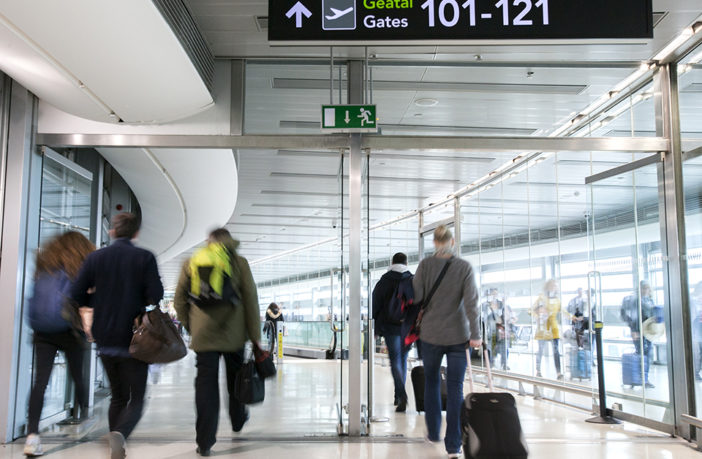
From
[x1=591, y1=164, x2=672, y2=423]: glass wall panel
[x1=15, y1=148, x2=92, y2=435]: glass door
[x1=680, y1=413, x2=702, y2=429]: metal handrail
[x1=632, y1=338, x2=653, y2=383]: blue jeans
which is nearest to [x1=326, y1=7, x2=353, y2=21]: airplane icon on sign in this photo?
[x1=15, y1=148, x2=92, y2=435]: glass door

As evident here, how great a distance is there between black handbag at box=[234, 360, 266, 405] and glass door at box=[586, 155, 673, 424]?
11.6ft

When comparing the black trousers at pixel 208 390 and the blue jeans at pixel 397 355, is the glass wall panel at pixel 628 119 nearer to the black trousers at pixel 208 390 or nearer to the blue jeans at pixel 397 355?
the blue jeans at pixel 397 355

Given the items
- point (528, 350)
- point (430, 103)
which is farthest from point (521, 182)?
point (430, 103)

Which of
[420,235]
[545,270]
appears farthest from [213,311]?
[545,270]

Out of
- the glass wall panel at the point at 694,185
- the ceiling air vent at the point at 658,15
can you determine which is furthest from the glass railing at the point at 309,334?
the ceiling air vent at the point at 658,15

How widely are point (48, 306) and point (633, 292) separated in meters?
5.06

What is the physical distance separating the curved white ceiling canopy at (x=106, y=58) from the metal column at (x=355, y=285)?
131cm

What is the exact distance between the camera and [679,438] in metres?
5.38

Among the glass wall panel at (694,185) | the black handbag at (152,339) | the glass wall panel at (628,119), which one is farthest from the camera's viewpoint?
the glass wall panel at (628,119)

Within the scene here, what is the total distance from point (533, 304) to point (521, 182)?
1.80 meters

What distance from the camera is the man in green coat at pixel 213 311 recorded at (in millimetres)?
4238

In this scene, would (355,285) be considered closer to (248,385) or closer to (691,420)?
(248,385)

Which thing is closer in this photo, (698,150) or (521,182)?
(698,150)

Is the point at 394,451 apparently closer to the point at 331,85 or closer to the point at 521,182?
the point at 331,85
